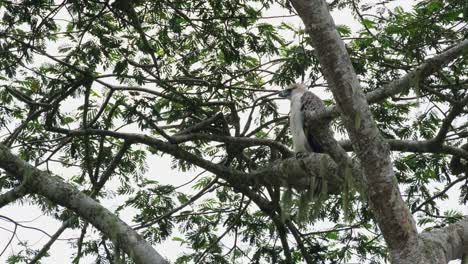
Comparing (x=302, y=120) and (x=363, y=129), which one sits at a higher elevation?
(x=302, y=120)

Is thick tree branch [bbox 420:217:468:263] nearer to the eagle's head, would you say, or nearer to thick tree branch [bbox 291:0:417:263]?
thick tree branch [bbox 291:0:417:263]

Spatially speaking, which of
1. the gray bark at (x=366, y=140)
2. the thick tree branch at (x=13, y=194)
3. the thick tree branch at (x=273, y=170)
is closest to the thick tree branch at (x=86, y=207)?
the thick tree branch at (x=13, y=194)

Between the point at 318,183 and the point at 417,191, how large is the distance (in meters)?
1.95

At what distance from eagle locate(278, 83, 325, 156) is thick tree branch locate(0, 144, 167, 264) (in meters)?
1.78

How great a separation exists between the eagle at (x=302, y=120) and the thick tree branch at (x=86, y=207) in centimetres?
178

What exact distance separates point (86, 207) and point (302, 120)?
208cm

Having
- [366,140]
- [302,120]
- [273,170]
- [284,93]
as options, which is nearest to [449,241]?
[366,140]

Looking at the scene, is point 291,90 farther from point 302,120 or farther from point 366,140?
point 366,140

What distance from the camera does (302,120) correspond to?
5.09 metres

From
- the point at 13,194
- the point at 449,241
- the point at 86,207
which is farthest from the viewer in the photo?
the point at 13,194

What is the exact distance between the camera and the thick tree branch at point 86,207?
337 cm

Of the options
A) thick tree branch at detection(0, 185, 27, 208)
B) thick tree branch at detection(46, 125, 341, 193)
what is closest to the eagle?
thick tree branch at detection(46, 125, 341, 193)

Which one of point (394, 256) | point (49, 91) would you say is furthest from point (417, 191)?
point (49, 91)

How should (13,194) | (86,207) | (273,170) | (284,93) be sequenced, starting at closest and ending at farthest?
(86,207)
(13,194)
(273,170)
(284,93)
